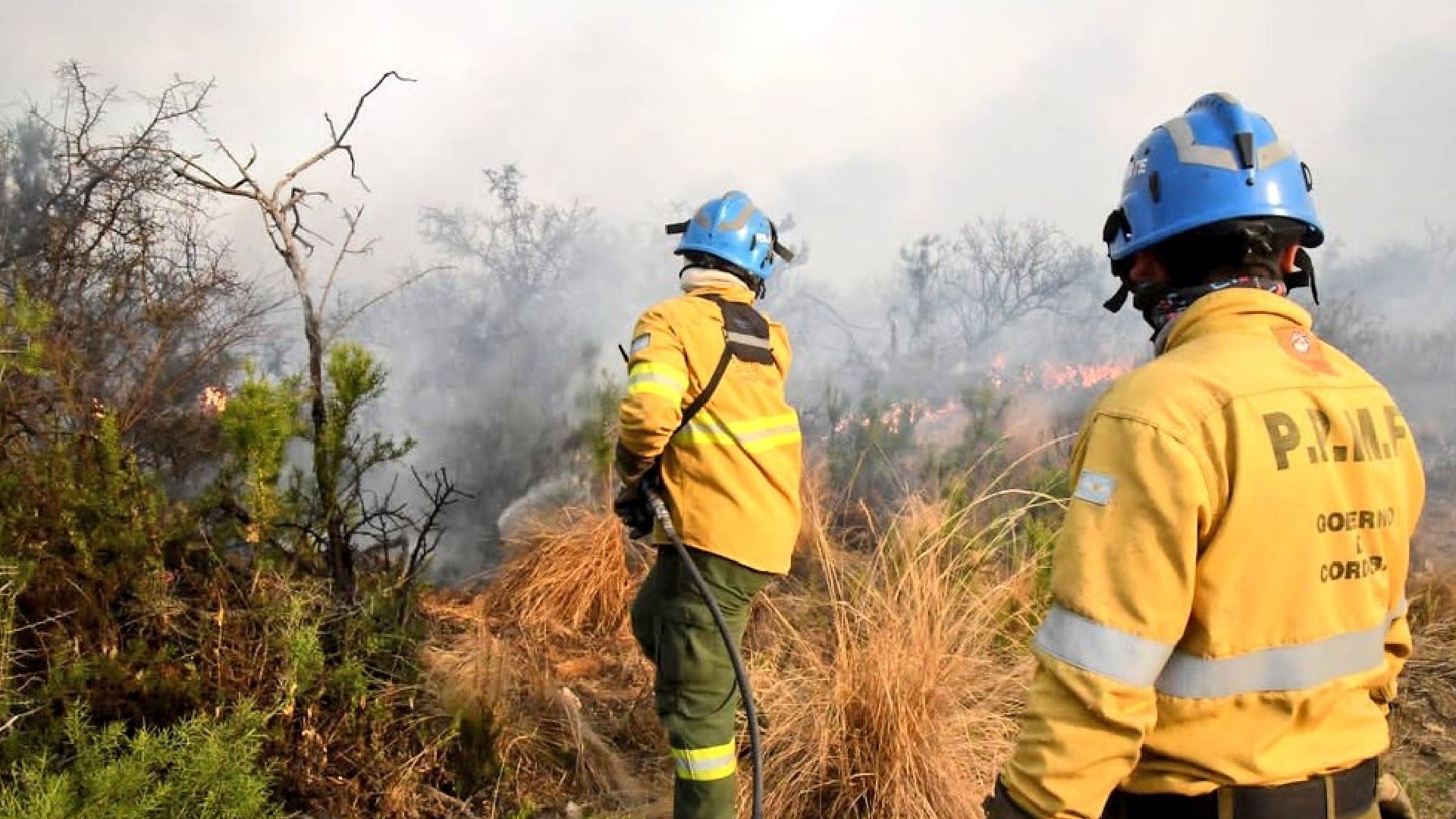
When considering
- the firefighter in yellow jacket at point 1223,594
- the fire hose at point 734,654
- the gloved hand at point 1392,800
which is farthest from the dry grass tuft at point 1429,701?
the firefighter in yellow jacket at point 1223,594

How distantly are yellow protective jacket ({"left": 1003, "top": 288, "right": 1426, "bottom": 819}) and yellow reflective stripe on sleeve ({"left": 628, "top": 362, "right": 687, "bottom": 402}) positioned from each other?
1779mm

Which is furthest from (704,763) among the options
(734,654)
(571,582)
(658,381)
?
(571,582)

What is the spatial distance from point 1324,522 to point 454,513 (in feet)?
20.3

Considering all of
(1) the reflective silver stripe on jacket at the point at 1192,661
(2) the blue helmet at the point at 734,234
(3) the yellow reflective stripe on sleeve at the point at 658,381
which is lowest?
(1) the reflective silver stripe on jacket at the point at 1192,661

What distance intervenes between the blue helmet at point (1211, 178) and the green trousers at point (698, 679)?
71.6 inches

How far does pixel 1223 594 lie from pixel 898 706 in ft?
6.44

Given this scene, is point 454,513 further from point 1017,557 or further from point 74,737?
point 74,737

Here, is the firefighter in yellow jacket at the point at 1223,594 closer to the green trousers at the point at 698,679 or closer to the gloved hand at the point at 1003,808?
the gloved hand at the point at 1003,808

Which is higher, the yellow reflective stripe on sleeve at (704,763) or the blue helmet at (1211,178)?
the blue helmet at (1211,178)

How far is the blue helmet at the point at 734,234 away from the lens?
3.49 meters

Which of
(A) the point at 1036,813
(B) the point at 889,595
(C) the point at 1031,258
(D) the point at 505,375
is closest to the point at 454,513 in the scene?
(D) the point at 505,375

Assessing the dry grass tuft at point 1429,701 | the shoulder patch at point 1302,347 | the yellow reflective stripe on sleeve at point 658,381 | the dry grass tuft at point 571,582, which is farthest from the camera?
the dry grass tuft at point 571,582

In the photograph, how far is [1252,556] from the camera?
1.33 m

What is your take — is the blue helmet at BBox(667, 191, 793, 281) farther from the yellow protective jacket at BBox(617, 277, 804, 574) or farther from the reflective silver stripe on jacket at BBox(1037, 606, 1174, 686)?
the reflective silver stripe on jacket at BBox(1037, 606, 1174, 686)
